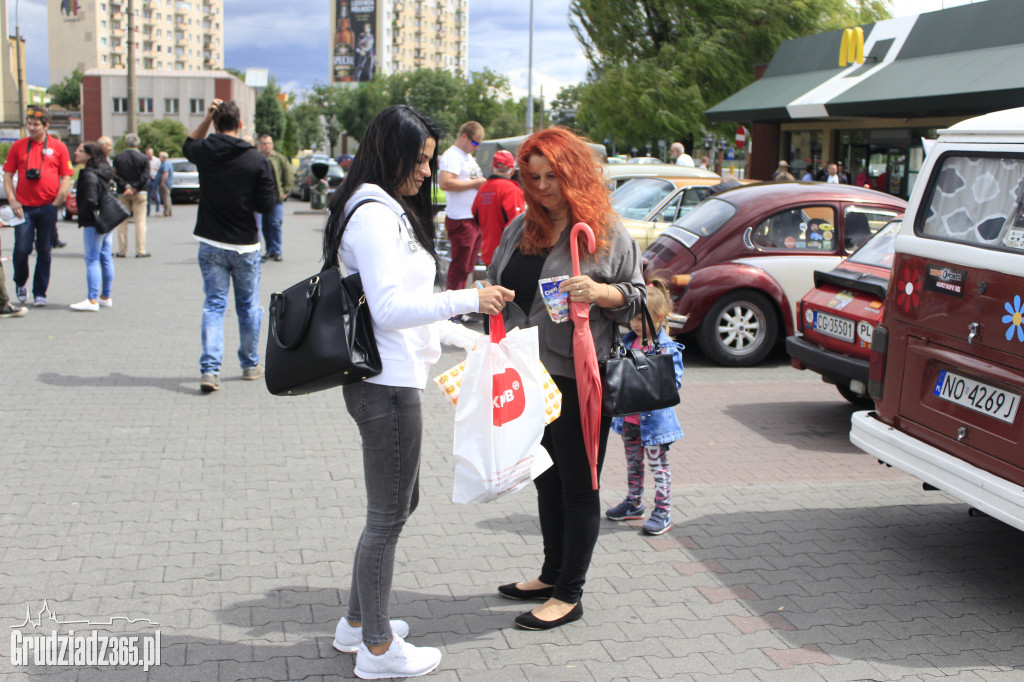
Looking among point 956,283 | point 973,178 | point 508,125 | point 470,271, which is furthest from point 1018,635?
point 508,125

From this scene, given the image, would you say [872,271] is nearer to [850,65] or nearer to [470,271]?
[470,271]

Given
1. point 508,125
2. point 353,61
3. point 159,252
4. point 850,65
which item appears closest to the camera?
point 159,252

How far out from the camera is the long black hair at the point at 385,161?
10.4 feet

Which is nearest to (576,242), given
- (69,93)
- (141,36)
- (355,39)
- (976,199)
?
(976,199)

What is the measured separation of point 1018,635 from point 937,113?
19.3m

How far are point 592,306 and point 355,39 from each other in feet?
532

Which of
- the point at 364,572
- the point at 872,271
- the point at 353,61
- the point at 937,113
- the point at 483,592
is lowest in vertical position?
the point at 483,592

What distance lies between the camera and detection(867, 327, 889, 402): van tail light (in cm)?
488

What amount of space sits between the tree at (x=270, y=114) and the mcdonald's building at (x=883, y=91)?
7466 cm

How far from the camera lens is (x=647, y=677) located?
3439mm

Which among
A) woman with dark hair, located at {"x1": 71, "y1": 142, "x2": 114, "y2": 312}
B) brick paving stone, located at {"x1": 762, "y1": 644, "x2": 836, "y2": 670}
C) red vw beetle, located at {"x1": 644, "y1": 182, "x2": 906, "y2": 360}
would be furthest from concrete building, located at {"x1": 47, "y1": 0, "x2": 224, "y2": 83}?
brick paving stone, located at {"x1": 762, "y1": 644, "x2": 836, "y2": 670}

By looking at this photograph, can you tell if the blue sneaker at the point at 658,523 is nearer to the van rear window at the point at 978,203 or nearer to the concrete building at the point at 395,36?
the van rear window at the point at 978,203

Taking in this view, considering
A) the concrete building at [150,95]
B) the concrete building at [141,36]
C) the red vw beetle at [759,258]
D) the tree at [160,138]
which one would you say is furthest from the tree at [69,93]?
the red vw beetle at [759,258]

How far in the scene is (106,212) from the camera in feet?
34.2
